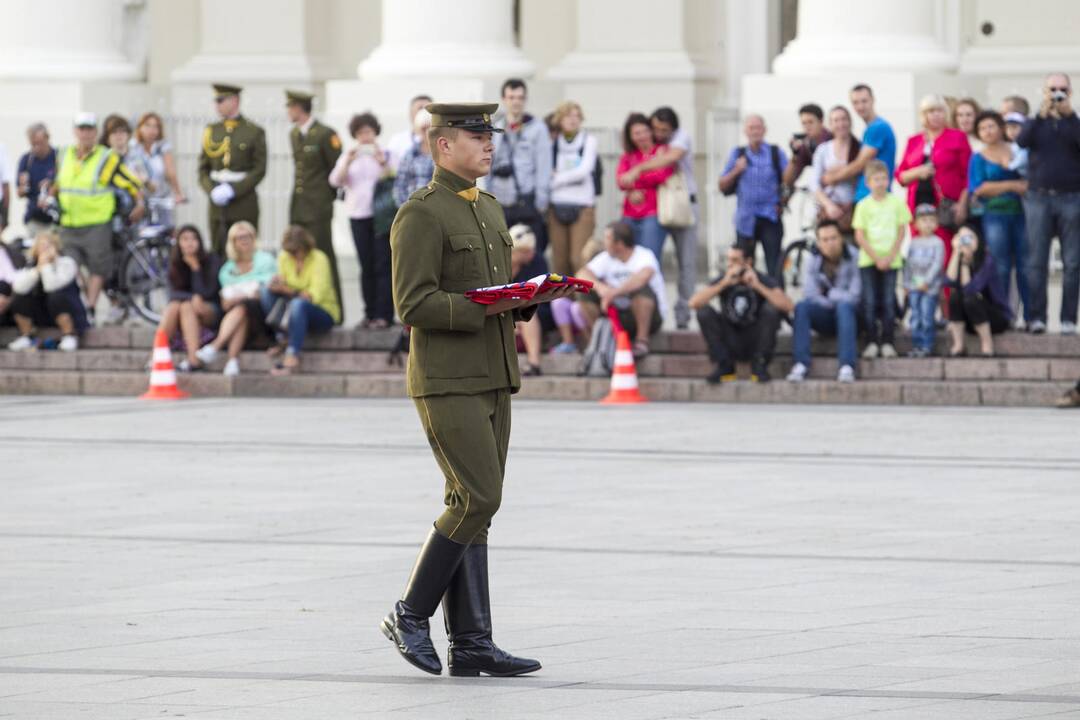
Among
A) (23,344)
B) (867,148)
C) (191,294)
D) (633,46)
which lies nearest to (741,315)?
(867,148)

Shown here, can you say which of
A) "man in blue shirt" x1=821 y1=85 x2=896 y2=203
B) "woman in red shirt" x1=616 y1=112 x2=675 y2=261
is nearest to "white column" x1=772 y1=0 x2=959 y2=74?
"woman in red shirt" x1=616 y1=112 x2=675 y2=261

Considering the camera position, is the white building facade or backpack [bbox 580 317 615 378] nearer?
backpack [bbox 580 317 615 378]

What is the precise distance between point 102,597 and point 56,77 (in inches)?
700

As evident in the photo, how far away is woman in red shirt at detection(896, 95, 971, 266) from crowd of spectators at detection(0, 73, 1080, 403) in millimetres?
14

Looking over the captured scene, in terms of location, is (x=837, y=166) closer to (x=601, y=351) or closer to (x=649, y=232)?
(x=649, y=232)

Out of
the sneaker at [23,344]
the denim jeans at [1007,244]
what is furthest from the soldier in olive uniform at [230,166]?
the denim jeans at [1007,244]

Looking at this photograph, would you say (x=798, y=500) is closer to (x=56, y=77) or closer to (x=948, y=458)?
(x=948, y=458)

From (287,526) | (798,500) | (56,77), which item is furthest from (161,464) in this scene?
(56,77)

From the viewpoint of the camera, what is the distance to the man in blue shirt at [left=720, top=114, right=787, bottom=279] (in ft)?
62.7

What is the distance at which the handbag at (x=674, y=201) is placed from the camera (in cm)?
1925

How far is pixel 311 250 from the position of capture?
1903 cm

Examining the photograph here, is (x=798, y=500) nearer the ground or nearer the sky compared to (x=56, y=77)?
nearer the ground

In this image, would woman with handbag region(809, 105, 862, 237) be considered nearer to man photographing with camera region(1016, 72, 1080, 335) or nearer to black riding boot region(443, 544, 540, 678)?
man photographing with camera region(1016, 72, 1080, 335)

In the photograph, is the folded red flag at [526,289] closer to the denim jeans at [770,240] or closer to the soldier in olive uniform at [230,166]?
the denim jeans at [770,240]
